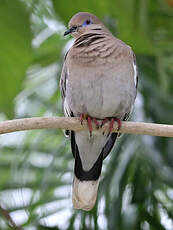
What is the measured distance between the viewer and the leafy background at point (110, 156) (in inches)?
102

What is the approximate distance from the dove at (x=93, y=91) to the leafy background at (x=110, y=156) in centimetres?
12

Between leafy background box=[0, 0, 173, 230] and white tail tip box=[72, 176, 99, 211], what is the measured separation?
23 cm

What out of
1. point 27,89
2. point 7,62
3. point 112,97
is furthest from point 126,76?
point 27,89

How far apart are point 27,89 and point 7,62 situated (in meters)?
1.23

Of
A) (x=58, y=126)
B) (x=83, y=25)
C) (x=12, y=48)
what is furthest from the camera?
(x=83, y=25)

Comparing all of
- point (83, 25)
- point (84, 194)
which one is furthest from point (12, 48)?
point (84, 194)

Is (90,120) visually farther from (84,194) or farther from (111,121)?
(84,194)

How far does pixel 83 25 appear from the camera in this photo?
2561mm

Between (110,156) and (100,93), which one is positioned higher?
(100,93)

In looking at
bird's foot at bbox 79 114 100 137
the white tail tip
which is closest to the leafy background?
the white tail tip

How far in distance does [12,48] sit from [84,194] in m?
0.82

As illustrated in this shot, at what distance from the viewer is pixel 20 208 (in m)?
2.69

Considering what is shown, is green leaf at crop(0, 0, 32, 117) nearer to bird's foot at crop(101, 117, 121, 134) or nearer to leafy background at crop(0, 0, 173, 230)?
leafy background at crop(0, 0, 173, 230)

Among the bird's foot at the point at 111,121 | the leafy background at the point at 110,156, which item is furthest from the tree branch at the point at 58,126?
the leafy background at the point at 110,156
